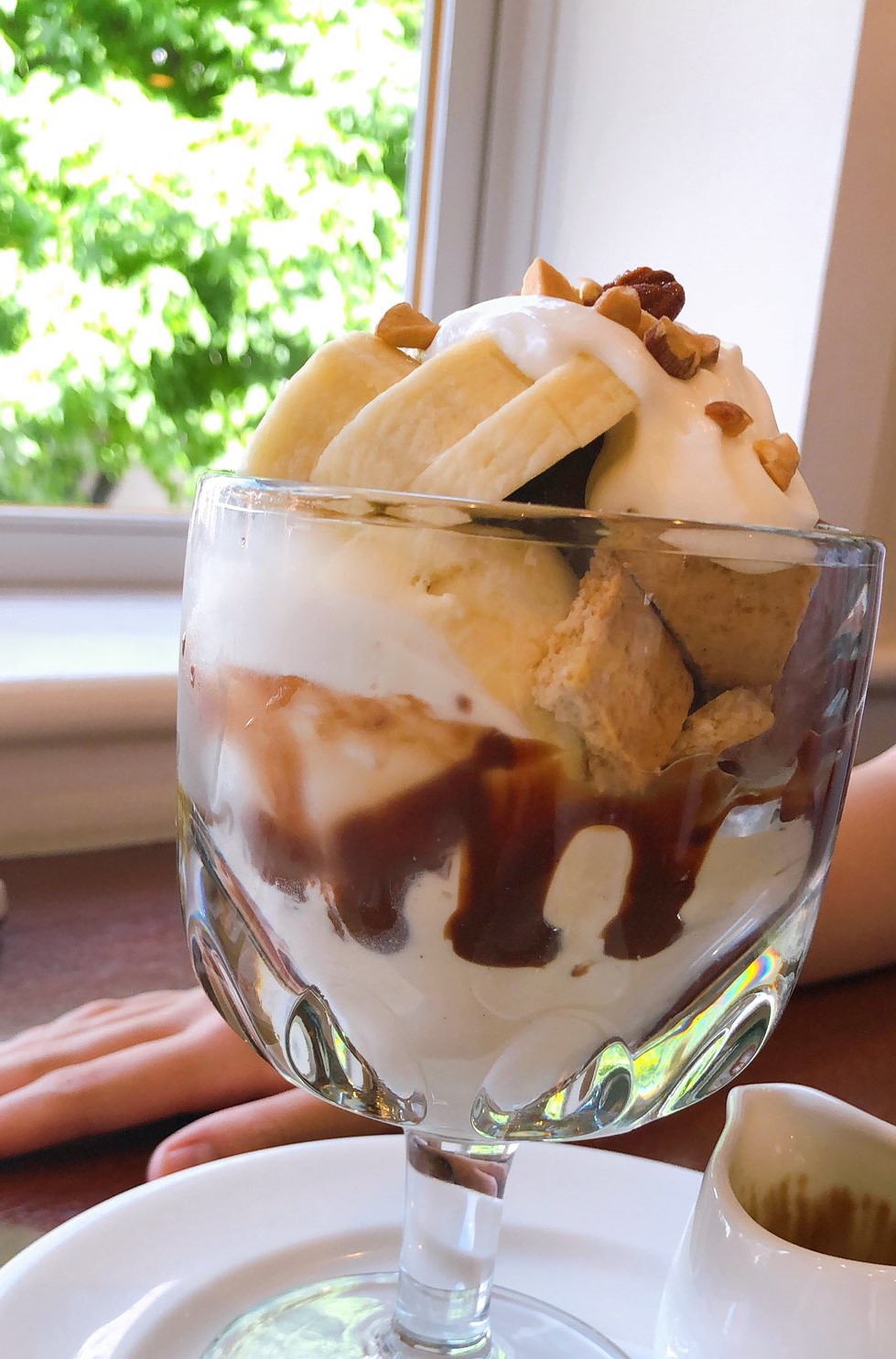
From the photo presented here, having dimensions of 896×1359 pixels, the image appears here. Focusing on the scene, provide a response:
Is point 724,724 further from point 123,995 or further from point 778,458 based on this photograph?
point 123,995

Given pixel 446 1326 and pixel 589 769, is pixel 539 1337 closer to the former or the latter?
pixel 446 1326

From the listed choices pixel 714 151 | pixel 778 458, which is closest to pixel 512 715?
pixel 778 458

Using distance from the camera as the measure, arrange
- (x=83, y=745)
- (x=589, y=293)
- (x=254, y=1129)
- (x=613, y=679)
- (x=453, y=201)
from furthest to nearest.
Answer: (x=453, y=201)
(x=83, y=745)
(x=254, y=1129)
(x=589, y=293)
(x=613, y=679)

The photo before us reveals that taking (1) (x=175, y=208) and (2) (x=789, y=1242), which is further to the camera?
(1) (x=175, y=208)

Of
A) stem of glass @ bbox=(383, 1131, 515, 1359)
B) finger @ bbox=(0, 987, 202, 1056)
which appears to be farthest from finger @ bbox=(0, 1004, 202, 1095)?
stem of glass @ bbox=(383, 1131, 515, 1359)

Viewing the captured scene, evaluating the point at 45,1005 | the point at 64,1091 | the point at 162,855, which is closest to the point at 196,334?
the point at 162,855

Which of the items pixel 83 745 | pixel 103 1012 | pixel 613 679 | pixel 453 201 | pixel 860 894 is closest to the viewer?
pixel 613 679
